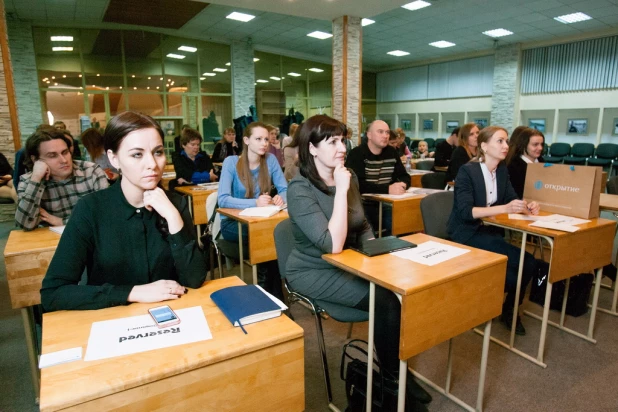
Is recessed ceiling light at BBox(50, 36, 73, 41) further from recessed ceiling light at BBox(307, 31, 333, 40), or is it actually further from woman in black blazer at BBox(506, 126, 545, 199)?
woman in black blazer at BBox(506, 126, 545, 199)

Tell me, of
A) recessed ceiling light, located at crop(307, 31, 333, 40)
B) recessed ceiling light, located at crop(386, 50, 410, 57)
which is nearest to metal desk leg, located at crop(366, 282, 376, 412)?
recessed ceiling light, located at crop(307, 31, 333, 40)

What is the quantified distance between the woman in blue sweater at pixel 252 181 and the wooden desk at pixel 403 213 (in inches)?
39.7

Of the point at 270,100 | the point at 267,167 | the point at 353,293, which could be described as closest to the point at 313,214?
the point at 353,293

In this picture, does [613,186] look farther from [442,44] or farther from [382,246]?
[442,44]

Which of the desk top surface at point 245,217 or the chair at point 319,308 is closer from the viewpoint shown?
the chair at point 319,308

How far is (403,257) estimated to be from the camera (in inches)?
68.9

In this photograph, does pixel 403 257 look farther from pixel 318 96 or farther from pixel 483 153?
pixel 318 96

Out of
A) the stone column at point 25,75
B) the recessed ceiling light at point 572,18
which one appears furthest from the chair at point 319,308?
the recessed ceiling light at point 572,18

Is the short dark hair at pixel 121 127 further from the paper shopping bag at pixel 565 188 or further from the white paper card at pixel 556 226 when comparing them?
the paper shopping bag at pixel 565 188

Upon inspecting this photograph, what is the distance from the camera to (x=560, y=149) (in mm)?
10164

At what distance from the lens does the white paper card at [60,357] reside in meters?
0.98

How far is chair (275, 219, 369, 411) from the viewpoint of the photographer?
6.14 ft

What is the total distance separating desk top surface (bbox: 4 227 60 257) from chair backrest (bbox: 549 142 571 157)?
1123 centimetres

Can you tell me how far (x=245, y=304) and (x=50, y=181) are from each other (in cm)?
182
